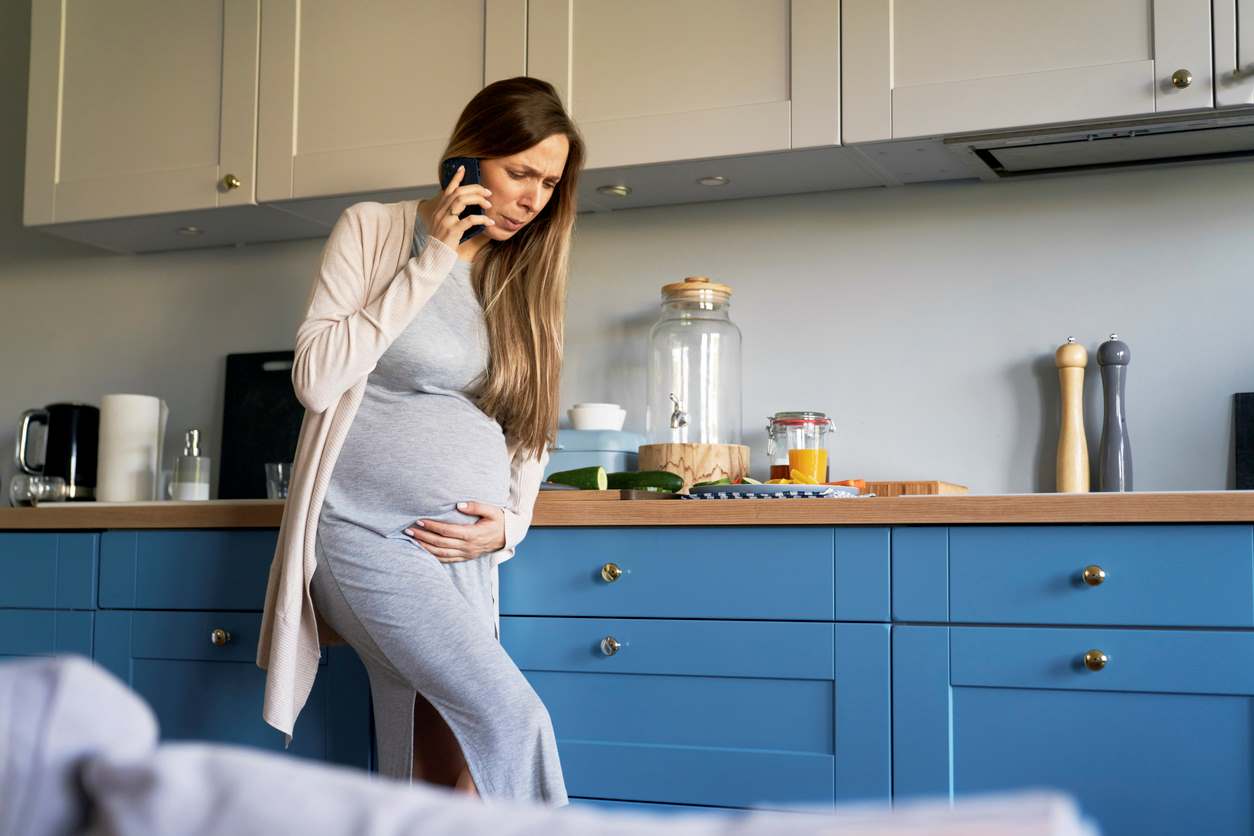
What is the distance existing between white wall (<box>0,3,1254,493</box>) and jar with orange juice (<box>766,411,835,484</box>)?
14 centimetres

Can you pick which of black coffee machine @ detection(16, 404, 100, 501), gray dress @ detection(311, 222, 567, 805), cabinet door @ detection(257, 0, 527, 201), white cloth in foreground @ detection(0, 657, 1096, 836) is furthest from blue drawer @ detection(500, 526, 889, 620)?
white cloth in foreground @ detection(0, 657, 1096, 836)

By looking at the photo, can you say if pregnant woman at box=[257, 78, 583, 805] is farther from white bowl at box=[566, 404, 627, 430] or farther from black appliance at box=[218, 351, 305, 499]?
black appliance at box=[218, 351, 305, 499]

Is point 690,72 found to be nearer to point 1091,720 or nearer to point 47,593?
point 1091,720

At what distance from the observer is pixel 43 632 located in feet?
8.46

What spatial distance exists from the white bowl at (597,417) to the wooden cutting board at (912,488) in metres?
0.54

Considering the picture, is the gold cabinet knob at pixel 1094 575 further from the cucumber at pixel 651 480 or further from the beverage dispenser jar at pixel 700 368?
the beverage dispenser jar at pixel 700 368

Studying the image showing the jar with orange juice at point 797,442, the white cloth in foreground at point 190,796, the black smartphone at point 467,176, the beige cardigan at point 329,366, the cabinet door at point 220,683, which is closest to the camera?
the white cloth in foreground at point 190,796

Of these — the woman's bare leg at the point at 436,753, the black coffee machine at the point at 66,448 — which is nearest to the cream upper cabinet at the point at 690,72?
the woman's bare leg at the point at 436,753

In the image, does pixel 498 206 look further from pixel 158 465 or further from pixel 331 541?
pixel 158 465

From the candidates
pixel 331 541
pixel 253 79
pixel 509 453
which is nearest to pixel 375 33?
pixel 253 79

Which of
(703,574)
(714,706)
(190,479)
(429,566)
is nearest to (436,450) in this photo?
(429,566)

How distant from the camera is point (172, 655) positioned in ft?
8.14

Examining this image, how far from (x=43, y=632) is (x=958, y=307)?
6.19 feet

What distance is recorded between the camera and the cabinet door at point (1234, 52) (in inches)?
82.4
